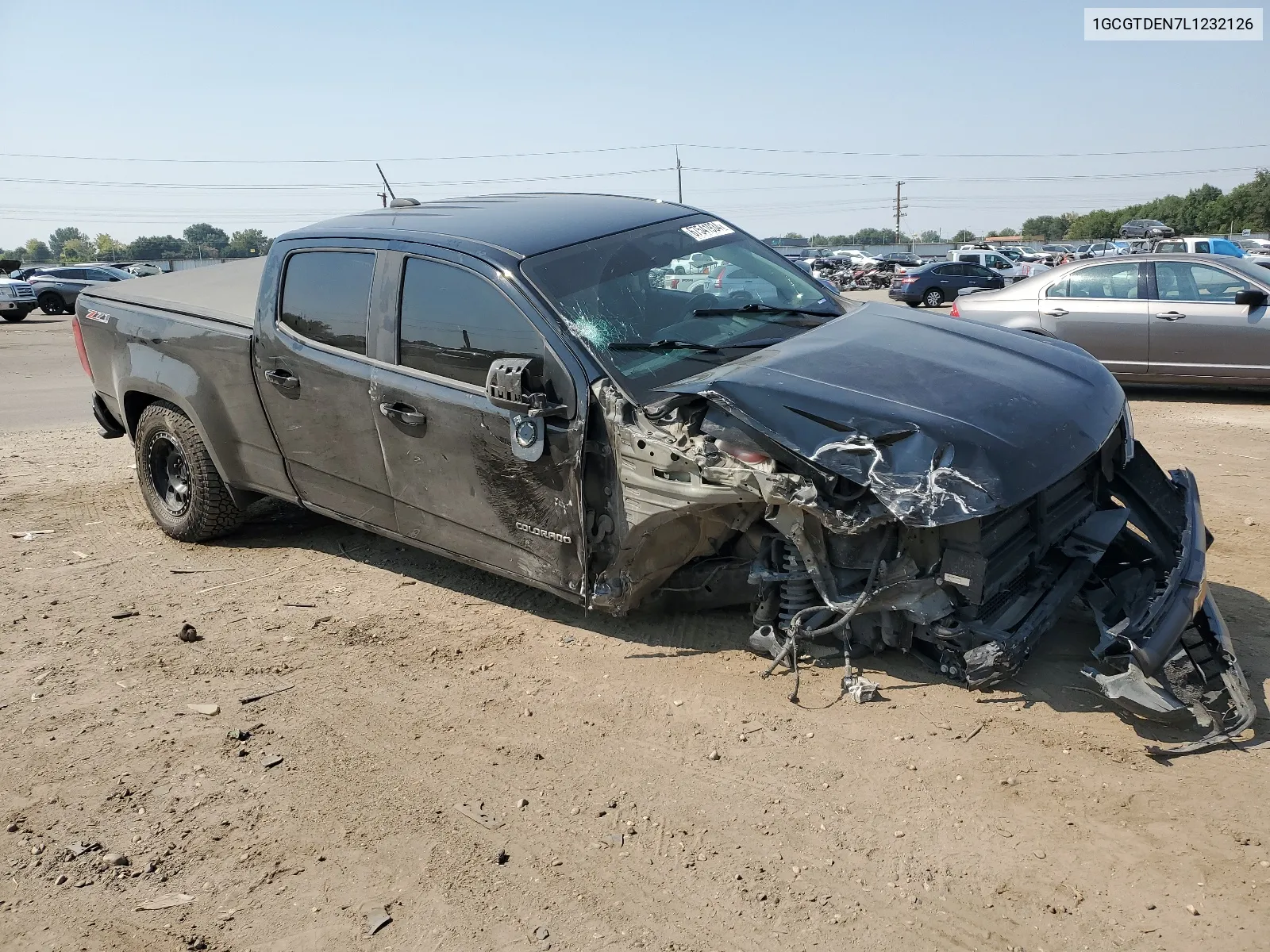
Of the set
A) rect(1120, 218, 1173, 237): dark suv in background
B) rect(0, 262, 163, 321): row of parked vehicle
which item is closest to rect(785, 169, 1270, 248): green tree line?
rect(1120, 218, 1173, 237): dark suv in background

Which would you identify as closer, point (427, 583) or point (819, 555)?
point (819, 555)

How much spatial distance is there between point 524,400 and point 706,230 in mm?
1597

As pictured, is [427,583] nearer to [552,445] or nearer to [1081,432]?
[552,445]

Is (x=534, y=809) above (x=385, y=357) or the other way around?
the other way around

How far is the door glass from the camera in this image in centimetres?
900

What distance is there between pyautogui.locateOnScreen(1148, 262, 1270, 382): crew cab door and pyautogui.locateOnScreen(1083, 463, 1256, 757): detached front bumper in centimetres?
622

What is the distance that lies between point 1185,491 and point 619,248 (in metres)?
2.58

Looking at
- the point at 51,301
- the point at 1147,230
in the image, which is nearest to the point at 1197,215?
the point at 1147,230

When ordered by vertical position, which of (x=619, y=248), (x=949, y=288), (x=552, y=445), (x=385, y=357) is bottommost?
(x=949, y=288)

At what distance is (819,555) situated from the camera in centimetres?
357

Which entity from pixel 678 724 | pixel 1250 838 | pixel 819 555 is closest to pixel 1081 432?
pixel 819 555

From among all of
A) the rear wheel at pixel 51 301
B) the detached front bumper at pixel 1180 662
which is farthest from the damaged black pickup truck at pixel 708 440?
the rear wheel at pixel 51 301

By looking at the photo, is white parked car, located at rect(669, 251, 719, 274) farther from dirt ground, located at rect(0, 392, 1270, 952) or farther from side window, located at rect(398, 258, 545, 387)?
dirt ground, located at rect(0, 392, 1270, 952)

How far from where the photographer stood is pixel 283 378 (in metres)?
4.82
